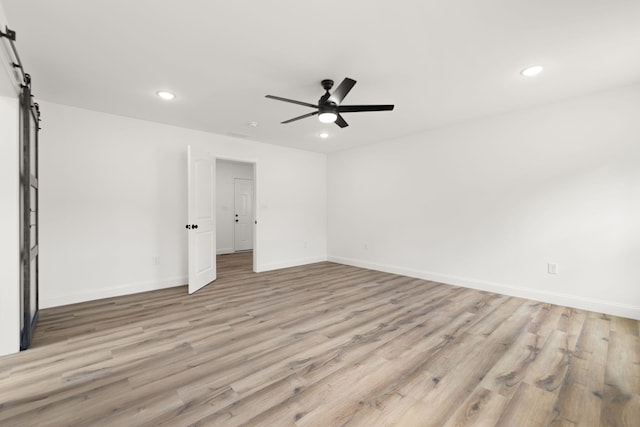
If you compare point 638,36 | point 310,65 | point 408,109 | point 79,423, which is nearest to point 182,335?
point 79,423

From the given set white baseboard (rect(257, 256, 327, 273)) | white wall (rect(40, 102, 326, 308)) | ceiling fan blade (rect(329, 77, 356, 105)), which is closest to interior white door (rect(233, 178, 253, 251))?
white baseboard (rect(257, 256, 327, 273))

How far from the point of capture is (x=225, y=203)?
25.7 ft

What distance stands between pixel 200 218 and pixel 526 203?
473 centimetres

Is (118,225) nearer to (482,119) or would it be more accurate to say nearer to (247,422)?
(247,422)

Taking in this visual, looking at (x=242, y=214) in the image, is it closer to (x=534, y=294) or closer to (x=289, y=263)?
(x=289, y=263)

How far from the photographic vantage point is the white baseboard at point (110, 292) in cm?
342

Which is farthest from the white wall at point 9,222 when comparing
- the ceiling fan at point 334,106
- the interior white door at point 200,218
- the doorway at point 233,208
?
the doorway at point 233,208

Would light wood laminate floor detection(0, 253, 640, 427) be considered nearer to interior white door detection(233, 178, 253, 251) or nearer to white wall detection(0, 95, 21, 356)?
white wall detection(0, 95, 21, 356)

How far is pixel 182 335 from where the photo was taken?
2.63 m

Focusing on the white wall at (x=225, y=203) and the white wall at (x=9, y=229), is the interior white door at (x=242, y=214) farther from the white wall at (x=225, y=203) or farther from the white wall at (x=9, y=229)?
the white wall at (x=9, y=229)

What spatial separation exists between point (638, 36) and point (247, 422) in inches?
156

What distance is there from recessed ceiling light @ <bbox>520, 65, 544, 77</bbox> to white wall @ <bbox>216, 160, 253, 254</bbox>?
6430 mm

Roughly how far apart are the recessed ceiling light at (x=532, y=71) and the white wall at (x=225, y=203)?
6.43 m

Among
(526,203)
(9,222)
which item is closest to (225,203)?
(9,222)
